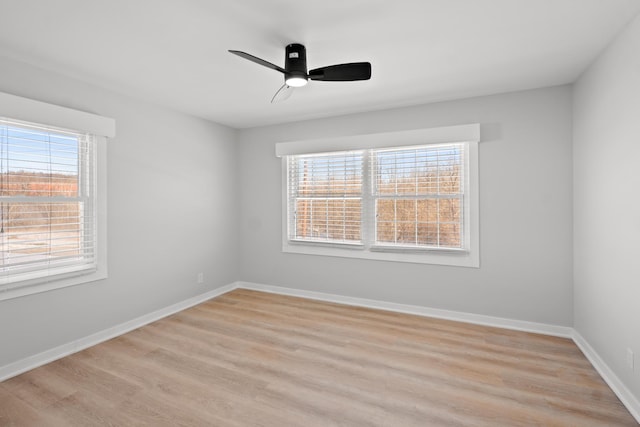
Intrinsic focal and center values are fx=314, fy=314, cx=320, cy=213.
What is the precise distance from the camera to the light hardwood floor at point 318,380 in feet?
6.59

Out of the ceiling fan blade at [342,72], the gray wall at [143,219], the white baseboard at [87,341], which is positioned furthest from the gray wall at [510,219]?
the white baseboard at [87,341]

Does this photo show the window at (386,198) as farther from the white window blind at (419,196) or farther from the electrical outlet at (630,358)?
the electrical outlet at (630,358)

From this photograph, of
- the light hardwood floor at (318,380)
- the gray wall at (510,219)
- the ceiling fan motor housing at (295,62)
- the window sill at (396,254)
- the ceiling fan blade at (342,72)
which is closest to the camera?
the light hardwood floor at (318,380)

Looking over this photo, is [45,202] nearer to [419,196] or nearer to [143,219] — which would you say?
[143,219]

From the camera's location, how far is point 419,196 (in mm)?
3754

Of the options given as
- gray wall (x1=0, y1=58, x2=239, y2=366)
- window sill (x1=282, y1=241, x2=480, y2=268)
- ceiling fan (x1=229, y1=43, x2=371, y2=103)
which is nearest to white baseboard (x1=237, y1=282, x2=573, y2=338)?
window sill (x1=282, y1=241, x2=480, y2=268)

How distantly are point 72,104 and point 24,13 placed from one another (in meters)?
1.10

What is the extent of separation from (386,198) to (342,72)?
205 centimetres

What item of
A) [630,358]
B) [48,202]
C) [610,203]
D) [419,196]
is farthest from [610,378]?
[48,202]

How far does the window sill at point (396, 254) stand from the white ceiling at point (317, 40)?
5.85 ft

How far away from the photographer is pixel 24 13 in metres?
1.92

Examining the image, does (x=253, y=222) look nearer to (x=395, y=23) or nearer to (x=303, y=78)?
(x=303, y=78)

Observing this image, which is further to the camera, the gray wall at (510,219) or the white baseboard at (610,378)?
the gray wall at (510,219)

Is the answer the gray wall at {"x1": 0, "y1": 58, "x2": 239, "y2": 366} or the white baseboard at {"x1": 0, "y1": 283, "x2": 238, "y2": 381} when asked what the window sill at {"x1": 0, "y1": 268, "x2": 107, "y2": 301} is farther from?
the white baseboard at {"x1": 0, "y1": 283, "x2": 238, "y2": 381}
